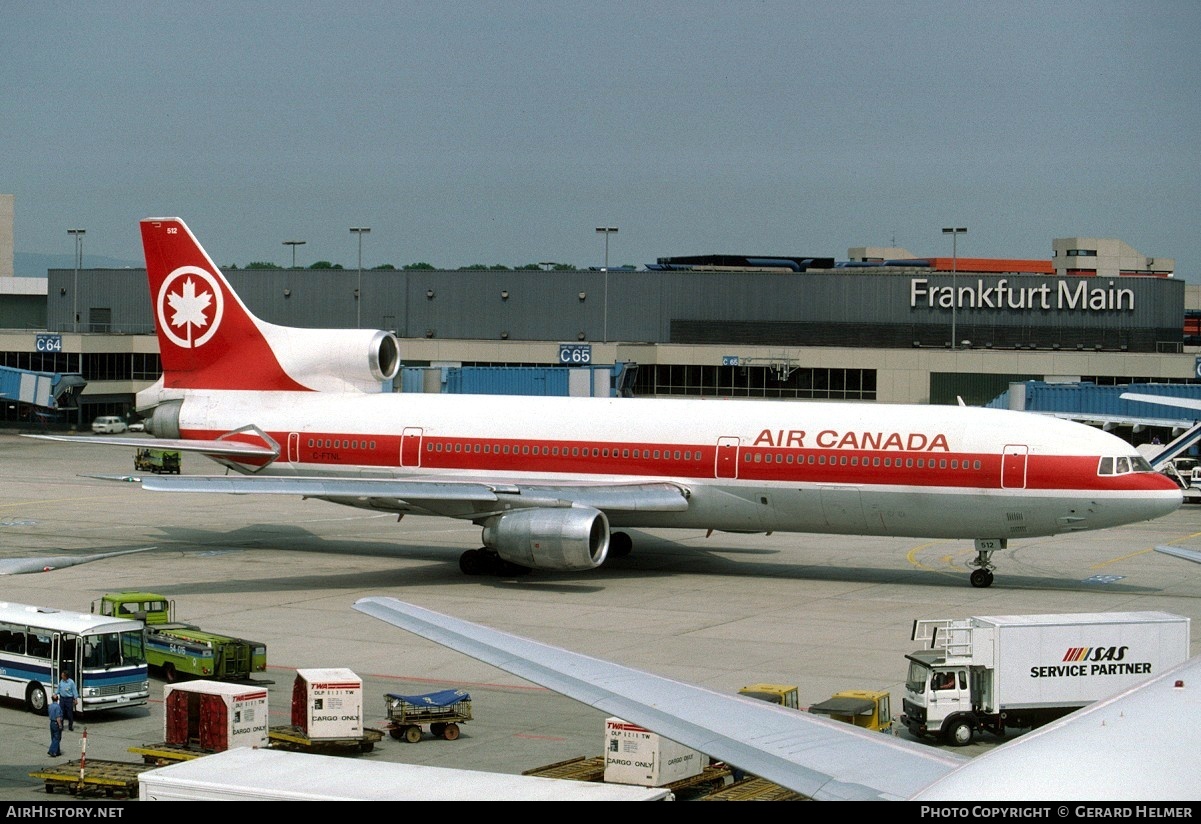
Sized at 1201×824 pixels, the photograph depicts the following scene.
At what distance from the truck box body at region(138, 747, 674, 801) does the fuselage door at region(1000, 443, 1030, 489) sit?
23.0 meters

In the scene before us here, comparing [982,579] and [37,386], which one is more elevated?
[37,386]

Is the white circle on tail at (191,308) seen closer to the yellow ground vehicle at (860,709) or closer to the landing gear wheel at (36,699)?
the landing gear wheel at (36,699)

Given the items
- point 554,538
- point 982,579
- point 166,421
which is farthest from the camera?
point 166,421

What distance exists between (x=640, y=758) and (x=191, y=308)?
31332 mm

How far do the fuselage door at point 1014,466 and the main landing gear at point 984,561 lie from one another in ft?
6.92

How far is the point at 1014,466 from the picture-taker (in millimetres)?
38531

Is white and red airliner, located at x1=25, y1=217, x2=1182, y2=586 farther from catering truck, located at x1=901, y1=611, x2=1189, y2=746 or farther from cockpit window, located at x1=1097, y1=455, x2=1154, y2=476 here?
catering truck, located at x1=901, y1=611, x2=1189, y2=746

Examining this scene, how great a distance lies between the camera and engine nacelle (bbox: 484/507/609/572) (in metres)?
38.8

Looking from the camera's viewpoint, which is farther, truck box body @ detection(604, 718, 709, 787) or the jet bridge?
the jet bridge

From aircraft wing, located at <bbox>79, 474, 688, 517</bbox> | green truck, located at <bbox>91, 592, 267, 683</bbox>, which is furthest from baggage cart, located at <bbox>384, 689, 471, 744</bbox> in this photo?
aircraft wing, located at <bbox>79, 474, 688, 517</bbox>

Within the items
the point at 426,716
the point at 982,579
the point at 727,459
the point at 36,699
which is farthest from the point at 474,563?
the point at 426,716

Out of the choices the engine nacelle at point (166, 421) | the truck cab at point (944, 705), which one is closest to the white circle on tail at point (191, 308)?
the engine nacelle at point (166, 421)

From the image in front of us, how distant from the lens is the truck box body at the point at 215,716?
2302 cm

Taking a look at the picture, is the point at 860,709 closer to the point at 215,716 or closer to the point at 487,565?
the point at 215,716
